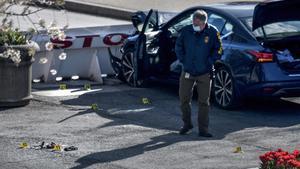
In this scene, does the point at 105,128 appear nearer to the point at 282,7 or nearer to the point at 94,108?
the point at 94,108

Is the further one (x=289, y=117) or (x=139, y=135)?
(x=289, y=117)

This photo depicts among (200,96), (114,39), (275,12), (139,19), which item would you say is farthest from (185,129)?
(114,39)

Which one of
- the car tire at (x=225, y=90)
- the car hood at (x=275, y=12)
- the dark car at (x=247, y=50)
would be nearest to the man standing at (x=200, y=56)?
the dark car at (x=247, y=50)

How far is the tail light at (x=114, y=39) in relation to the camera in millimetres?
16844

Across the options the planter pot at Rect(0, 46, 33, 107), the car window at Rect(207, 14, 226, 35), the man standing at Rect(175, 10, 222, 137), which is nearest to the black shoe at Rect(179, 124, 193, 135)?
the man standing at Rect(175, 10, 222, 137)

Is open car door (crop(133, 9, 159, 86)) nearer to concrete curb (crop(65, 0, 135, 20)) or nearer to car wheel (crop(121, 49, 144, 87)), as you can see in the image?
car wheel (crop(121, 49, 144, 87))

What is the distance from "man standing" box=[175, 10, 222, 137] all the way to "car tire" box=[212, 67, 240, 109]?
158 cm

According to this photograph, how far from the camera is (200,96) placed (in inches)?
486

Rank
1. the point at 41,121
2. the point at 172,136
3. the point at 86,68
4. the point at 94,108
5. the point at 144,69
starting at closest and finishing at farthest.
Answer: the point at 172,136 → the point at 41,121 → the point at 94,108 → the point at 144,69 → the point at 86,68

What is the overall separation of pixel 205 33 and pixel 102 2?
538 inches

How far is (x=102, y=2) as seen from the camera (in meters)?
25.7

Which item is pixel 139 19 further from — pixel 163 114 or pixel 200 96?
pixel 200 96

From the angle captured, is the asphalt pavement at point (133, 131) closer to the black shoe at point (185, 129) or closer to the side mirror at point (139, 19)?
the black shoe at point (185, 129)

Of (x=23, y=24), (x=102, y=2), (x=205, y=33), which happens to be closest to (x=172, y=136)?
(x=205, y=33)
